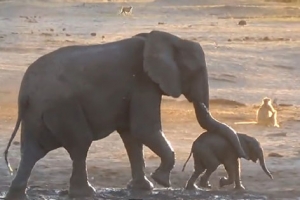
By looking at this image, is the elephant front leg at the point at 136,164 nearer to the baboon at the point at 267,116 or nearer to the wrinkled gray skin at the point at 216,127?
the wrinkled gray skin at the point at 216,127

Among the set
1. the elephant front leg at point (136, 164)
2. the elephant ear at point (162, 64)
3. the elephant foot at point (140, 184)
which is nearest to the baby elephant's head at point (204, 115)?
the elephant ear at point (162, 64)

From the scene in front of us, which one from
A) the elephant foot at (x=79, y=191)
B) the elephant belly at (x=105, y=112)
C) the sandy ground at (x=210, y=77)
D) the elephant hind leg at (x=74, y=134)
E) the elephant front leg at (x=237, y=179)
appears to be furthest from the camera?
the sandy ground at (x=210, y=77)

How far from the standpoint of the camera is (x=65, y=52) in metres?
8.99

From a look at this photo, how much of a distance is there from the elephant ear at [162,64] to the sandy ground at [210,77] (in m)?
1.34

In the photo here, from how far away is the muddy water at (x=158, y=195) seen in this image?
9.07m

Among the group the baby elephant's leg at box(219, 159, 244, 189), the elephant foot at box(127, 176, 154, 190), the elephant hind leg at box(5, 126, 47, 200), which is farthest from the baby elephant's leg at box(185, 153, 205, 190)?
the elephant hind leg at box(5, 126, 47, 200)

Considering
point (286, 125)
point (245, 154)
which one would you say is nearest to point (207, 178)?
point (245, 154)

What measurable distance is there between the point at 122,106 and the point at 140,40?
24.0 inches

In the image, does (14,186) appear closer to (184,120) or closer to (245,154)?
(245,154)

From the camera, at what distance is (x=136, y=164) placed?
953 centimetres

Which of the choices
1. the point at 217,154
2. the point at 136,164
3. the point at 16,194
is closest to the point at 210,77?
the point at 136,164

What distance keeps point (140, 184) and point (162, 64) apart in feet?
3.77

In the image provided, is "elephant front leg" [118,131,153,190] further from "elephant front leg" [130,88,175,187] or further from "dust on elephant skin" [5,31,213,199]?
"elephant front leg" [130,88,175,187]

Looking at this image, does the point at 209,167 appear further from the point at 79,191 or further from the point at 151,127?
the point at 79,191
